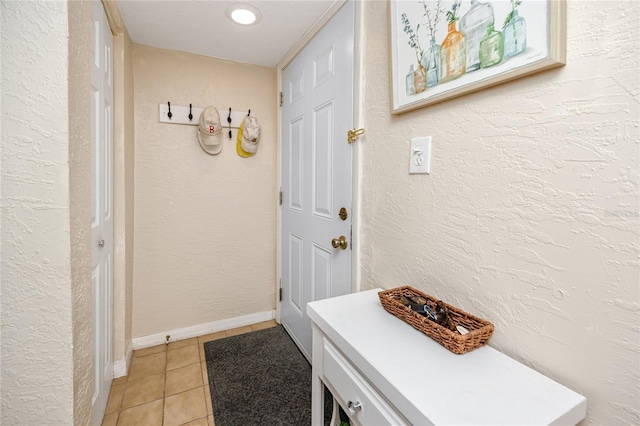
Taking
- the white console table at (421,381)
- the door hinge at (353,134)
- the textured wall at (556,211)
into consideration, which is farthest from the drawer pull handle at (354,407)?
the door hinge at (353,134)

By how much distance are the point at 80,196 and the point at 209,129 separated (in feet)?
4.00

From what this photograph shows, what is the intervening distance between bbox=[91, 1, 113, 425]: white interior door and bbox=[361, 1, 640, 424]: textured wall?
1276 millimetres

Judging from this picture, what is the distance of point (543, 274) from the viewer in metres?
0.72

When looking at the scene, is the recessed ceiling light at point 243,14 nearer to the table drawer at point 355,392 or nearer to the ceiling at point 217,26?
the ceiling at point 217,26

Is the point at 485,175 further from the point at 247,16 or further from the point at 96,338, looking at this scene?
the point at 96,338

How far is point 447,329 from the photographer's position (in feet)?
2.56

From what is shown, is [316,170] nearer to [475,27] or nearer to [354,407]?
[475,27]

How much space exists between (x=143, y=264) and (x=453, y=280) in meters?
1.93

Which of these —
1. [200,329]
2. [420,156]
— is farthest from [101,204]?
[420,156]

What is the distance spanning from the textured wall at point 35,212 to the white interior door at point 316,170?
1048mm

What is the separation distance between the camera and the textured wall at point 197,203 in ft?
6.44

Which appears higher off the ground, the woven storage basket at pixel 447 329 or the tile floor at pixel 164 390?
the woven storage basket at pixel 447 329

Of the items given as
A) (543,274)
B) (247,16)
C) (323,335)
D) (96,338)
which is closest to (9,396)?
(96,338)

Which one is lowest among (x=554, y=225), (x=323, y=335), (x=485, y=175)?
(x=323, y=335)
